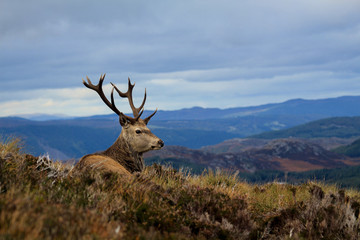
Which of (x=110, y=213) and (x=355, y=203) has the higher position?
(x=110, y=213)

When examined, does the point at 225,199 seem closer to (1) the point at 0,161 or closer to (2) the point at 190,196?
(2) the point at 190,196

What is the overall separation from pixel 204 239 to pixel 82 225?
2.40 meters

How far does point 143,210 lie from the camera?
644cm

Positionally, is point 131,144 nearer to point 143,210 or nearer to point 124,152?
point 124,152

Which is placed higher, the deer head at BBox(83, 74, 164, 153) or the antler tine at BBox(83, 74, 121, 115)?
the antler tine at BBox(83, 74, 121, 115)

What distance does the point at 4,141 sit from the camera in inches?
414

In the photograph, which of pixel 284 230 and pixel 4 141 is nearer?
pixel 284 230

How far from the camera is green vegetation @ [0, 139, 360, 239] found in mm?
4617

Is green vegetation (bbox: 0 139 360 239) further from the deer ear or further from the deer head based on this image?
the deer ear

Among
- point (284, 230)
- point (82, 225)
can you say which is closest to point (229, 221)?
point (284, 230)

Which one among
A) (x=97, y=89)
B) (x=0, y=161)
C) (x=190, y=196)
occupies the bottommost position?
(x=190, y=196)

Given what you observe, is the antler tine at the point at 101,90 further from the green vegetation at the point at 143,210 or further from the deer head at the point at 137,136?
the green vegetation at the point at 143,210

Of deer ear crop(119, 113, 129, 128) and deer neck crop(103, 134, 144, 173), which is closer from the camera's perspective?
deer ear crop(119, 113, 129, 128)

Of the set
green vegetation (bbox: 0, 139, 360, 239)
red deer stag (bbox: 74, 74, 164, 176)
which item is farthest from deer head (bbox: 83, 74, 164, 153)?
green vegetation (bbox: 0, 139, 360, 239)
